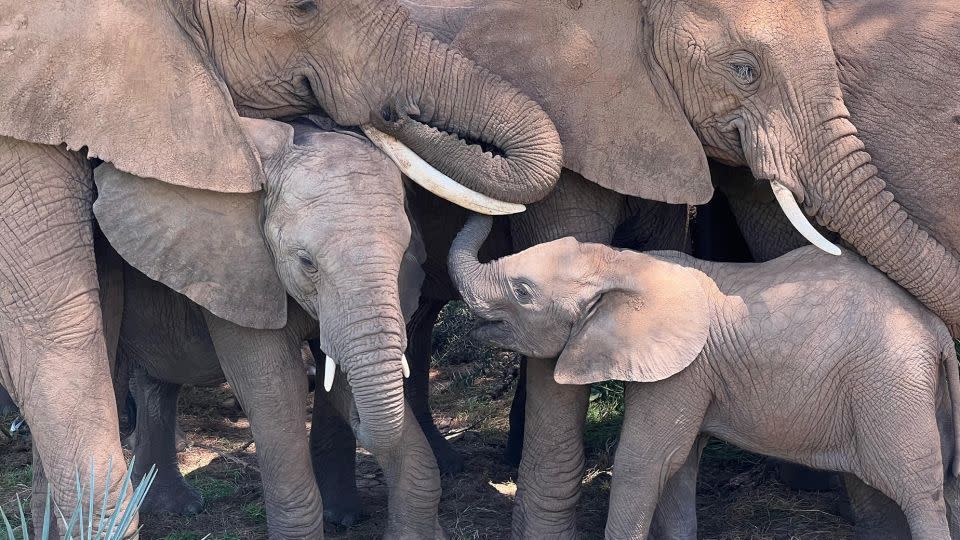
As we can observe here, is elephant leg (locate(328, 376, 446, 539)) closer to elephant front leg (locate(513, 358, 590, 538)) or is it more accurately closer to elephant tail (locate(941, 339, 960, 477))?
elephant front leg (locate(513, 358, 590, 538))

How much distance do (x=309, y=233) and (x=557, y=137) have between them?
3.11 ft

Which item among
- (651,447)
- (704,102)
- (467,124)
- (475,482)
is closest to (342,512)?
(475,482)

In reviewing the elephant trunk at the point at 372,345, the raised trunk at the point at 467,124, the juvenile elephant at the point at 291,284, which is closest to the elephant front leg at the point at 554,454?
the juvenile elephant at the point at 291,284

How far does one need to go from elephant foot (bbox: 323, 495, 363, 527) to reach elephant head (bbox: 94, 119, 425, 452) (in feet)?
3.42

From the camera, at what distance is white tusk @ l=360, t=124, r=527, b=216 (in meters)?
4.76

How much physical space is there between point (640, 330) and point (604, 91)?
2.86 feet

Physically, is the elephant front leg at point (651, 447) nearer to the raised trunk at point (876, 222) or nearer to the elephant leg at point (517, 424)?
the raised trunk at point (876, 222)

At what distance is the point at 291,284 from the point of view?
180 inches

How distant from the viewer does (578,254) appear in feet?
15.9

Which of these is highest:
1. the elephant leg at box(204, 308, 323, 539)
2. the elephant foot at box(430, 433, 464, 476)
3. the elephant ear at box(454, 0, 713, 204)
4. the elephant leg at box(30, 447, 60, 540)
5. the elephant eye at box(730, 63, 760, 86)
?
the elephant eye at box(730, 63, 760, 86)

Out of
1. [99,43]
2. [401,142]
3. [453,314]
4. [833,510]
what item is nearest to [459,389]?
[453,314]

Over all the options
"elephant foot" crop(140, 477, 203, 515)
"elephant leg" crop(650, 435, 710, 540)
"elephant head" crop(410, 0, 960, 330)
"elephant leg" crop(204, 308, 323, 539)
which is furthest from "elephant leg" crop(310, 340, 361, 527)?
"elephant head" crop(410, 0, 960, 330)

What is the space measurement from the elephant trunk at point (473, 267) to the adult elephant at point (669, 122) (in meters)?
0.32

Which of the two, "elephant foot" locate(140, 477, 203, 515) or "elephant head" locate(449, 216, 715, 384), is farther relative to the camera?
"elephant foot" locate(140, 477, 203, 515)
